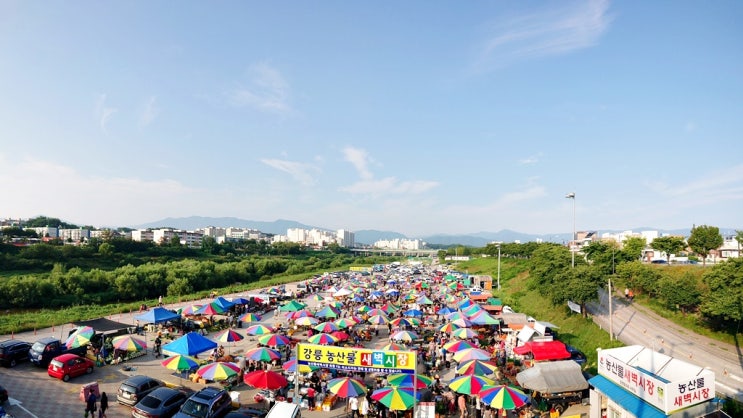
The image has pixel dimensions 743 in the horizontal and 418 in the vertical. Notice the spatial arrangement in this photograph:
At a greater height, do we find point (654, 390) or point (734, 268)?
point (734, 268)

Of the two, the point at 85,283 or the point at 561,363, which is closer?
the point at 561,363

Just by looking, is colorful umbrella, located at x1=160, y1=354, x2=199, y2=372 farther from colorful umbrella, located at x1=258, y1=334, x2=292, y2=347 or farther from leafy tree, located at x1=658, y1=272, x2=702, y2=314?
leafy tree, located at x1=658, y1=272, x2=702, y2=314

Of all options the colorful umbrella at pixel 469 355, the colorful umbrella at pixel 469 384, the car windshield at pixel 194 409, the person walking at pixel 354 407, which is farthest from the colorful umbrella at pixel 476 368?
→ the car windshield at pixel 194 409

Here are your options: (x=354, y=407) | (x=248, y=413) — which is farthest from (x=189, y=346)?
(x=354, y=407)

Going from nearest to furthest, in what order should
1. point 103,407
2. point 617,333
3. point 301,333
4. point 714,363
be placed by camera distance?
1. point 103,407
2. point 714,363
3. point 617,333
4. point 301,333

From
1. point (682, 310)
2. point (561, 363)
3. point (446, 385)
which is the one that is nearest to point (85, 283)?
point (446, 385)

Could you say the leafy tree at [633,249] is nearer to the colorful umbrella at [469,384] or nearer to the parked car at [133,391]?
the colorful umbrella at [469,384]

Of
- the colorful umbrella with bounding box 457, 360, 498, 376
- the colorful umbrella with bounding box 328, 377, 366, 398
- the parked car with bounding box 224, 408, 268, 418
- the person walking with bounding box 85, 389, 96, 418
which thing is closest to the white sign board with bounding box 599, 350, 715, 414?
the colorful umbrella with bounding box 457, 360, 498, 376

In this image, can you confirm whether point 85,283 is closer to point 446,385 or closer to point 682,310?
point 446,385
